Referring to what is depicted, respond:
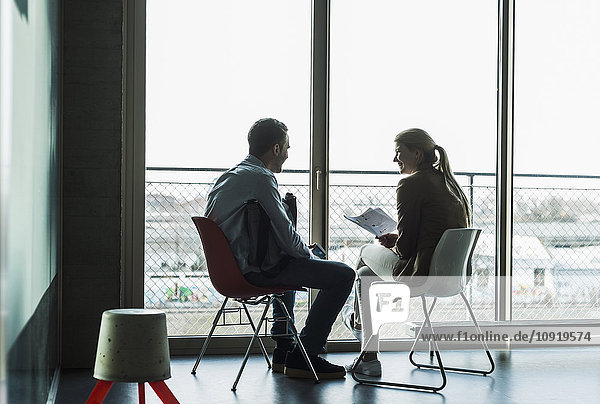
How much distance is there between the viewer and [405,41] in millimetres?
5219

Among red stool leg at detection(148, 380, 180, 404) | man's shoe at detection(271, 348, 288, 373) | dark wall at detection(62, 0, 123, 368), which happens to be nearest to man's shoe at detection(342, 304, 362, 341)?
man's shoe at detection(271, 348, 288, 373)

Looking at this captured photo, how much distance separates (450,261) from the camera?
405cm

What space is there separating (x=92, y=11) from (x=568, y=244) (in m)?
3.56

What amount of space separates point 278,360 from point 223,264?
79 centimetres

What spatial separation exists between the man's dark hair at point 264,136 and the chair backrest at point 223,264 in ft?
1.81

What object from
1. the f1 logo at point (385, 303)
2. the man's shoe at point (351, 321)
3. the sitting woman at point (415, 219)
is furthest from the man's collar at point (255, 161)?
the man's shoe at point (351, 321)

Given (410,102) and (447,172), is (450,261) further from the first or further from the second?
(410,102)

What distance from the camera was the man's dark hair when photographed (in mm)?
4266

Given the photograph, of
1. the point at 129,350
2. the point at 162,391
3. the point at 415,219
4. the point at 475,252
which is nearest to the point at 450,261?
the point at 415,219

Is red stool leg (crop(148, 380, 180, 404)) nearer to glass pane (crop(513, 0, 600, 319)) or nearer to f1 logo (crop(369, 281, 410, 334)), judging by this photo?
f1 logo (crop(369, 281, 410, 334))

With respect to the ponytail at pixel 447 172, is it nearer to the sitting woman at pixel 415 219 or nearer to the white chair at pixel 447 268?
the sitting woman at pixel 415 219

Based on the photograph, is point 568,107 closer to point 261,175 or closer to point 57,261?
point 261,175

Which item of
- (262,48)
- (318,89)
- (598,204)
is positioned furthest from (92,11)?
(598,204)

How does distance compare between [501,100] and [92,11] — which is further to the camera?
[501,100]
